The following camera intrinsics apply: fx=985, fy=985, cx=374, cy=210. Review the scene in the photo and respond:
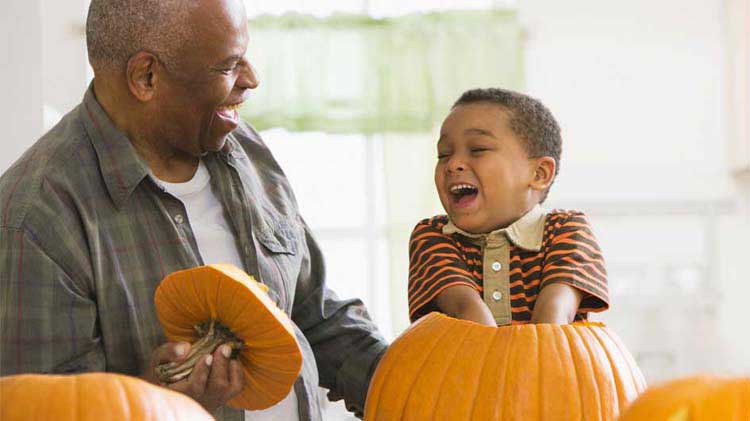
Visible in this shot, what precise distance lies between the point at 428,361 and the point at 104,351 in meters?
0.47

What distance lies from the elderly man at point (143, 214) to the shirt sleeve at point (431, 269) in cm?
19

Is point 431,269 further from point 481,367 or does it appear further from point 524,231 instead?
point 481,367

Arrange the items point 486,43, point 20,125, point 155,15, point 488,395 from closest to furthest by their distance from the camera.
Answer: point 488,395 → point 155,15 → point 20,125 → point 486,43

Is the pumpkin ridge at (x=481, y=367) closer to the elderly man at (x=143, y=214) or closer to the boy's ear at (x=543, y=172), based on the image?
the elderly man at (x=143, y=214)

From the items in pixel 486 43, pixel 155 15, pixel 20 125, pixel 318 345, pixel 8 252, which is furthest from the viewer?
pixel 486 43

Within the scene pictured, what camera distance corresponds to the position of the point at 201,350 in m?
1.17

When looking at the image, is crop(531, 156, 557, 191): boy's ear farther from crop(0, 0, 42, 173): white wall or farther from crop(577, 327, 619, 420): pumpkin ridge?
crop(0, 0, 42, 173): white wall

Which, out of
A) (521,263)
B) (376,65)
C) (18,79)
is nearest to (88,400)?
(521,263)

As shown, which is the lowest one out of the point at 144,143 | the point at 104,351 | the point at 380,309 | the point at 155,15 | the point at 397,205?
the point at 380,309

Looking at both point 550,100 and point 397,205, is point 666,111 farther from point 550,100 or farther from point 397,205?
point 397,205

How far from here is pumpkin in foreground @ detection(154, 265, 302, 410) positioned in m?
1.09

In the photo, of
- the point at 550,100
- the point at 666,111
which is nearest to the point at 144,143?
the point at 550,100

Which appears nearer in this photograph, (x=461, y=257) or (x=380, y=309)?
(x=461, y=257)

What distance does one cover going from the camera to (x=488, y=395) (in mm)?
1120
